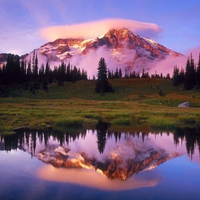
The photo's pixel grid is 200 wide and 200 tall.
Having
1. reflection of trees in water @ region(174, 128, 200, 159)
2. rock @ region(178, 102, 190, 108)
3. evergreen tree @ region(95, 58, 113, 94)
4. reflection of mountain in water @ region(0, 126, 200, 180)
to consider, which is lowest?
reflection of trees in water @ region(174, 128, 200, 159)

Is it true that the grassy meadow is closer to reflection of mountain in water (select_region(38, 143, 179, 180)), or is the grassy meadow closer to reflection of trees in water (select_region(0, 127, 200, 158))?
reflection of trees in water (select_region(0, 127, 200, 158))

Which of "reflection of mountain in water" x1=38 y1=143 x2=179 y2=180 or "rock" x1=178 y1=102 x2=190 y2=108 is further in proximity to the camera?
"rock" x1=178 y1=102 x2=190 y2=108

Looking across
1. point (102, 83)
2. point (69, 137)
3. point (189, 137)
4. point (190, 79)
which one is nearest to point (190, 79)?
point (190, 79)

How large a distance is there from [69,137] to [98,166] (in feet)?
34.9

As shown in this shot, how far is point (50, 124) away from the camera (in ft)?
122

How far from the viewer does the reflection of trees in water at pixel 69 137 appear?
25.7 meters

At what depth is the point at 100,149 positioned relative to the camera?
991 inches

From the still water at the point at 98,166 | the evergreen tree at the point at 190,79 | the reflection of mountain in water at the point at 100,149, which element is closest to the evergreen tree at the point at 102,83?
the evergreen tree at the point at 190,79

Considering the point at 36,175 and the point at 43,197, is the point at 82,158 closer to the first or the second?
the point at 36,175

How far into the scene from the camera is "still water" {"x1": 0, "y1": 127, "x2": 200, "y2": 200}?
580 inches

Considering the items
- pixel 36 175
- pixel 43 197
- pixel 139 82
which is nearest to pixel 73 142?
pixel 36 175

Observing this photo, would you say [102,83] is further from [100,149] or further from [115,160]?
[115,160]

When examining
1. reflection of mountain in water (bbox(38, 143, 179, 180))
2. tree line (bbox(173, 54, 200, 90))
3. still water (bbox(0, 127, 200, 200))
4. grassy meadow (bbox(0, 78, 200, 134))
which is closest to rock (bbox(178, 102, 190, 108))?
grassy meadow (bbox(0, 78, 200, 134))

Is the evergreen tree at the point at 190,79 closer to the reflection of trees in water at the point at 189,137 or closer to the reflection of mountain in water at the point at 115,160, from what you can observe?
the reflection of trees in water at the point at 189,137
